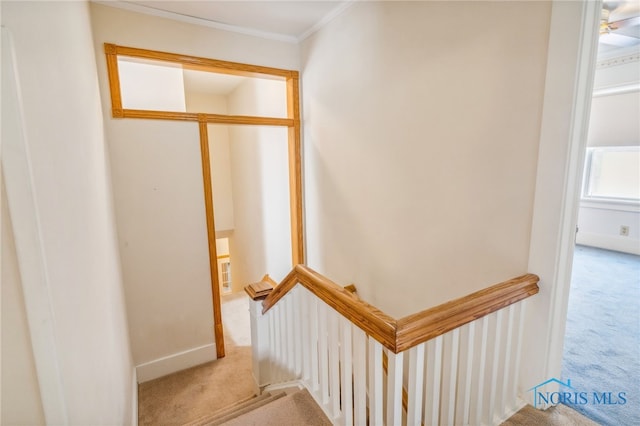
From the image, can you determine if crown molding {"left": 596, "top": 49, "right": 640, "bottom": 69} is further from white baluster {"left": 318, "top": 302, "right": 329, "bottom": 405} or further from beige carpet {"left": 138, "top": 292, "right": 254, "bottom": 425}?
beige carpet {"left": 138, "top": 292, "right": 254, "bottom": 425}

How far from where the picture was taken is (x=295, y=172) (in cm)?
316

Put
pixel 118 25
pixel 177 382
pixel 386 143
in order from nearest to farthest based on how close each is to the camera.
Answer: pixel 386 143 → pixel 118 25 → pixel 177 382

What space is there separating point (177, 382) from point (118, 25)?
9.63 feet

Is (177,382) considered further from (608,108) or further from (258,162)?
(608,108)

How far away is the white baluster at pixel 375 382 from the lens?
1.04 m

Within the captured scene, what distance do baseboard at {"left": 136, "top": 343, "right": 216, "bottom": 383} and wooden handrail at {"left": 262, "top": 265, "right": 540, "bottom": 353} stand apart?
1985 millimetres

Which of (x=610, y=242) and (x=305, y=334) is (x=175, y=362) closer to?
(x=305, y=334)

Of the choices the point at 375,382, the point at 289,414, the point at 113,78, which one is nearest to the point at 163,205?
the point at 113,78

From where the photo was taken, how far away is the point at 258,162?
177 inches

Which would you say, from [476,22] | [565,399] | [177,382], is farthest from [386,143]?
[177,382]

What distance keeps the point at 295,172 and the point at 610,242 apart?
16.4 feet

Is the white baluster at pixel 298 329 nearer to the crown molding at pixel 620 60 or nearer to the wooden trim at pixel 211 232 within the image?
the wooden trim at pixel 211 232

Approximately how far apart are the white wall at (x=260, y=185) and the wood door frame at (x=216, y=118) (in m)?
0.42

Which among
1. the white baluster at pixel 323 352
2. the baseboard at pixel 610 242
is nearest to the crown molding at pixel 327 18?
Answer: the white baluster at pixel 323 352
